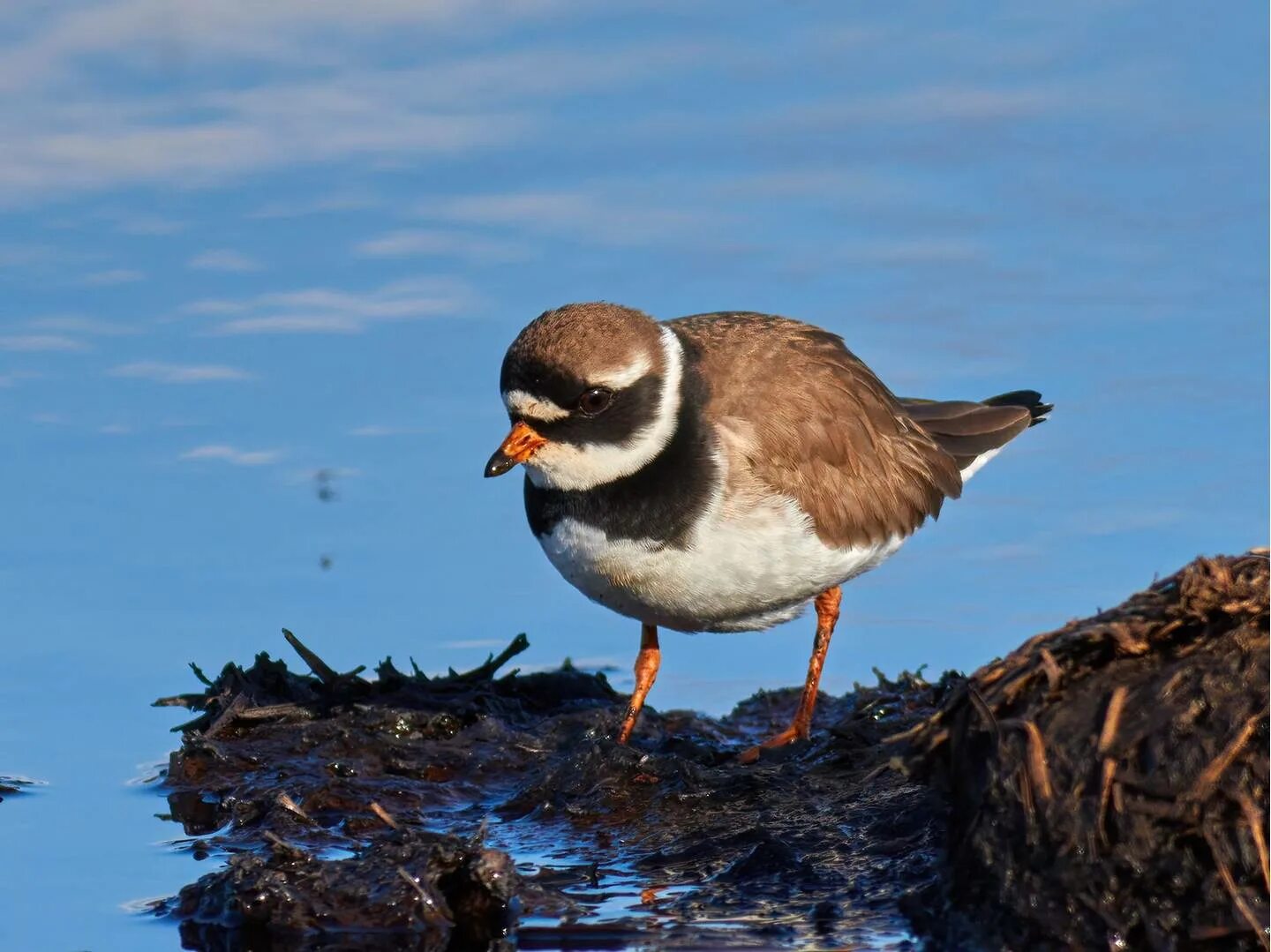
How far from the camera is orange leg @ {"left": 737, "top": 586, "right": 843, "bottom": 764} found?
799cm

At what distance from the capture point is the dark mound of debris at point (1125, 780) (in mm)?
4938

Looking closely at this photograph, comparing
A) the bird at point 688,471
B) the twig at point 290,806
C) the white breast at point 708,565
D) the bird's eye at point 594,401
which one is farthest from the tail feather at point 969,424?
the twig at point 290,806

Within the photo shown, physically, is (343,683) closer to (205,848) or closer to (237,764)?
(237,764)

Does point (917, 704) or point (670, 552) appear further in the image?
point (917, 704)

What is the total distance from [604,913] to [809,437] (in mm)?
2987

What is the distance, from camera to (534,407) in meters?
7.43

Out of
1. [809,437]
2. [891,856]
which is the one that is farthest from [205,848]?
[809,437]

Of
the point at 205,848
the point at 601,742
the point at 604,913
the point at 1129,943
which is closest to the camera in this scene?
the point at 1129,943

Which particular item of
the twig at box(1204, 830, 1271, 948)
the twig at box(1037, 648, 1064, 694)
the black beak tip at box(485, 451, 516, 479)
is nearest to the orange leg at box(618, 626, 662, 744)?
the black beak tip at box(485, 451, 516, 479)

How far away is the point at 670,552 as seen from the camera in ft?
24.0

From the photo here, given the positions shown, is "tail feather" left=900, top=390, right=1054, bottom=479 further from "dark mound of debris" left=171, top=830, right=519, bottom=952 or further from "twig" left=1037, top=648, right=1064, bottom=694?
"dark mound of debris" left=171, top=830, right=519, bottom=952

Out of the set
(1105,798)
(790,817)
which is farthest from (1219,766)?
(790,817)

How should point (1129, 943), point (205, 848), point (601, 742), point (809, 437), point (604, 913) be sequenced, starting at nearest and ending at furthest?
point (1129, 943) → point (604, 913) → point (205, 848) → point (601, 742) → point (809, 437)

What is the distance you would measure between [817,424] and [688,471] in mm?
1075
